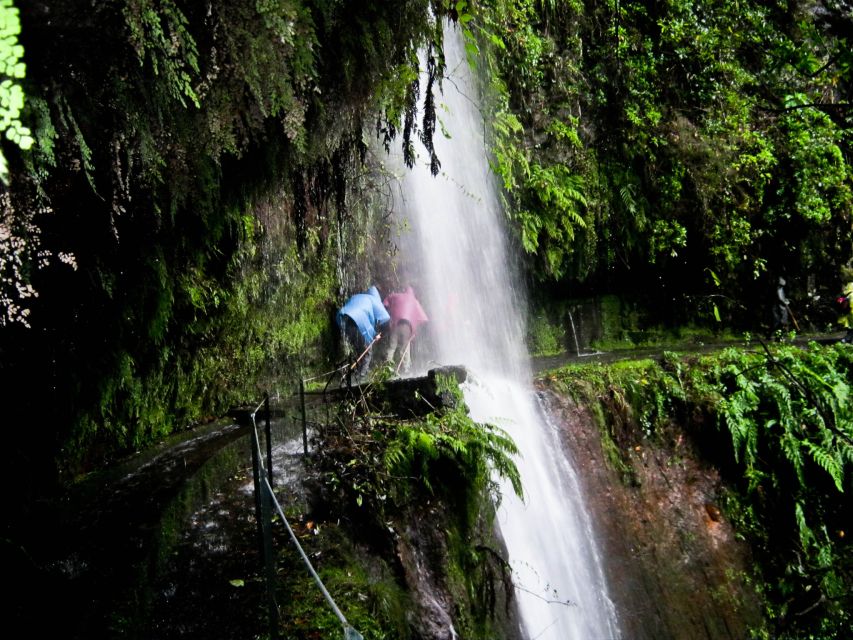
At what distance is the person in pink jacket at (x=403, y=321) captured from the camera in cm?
886

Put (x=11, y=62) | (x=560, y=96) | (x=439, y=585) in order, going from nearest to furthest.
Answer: (x=11, y=62) → (x=439, y=585) → (x=560, y=96)

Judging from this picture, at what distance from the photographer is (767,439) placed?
820 centimetres

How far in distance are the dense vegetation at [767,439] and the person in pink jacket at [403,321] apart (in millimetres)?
2126

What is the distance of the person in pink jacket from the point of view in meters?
8.86

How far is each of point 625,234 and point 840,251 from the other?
491 centimetres

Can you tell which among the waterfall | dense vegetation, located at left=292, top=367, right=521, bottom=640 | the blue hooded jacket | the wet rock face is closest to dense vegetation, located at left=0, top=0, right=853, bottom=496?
the waterfall

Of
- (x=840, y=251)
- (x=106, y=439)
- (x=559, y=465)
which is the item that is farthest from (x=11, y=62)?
(x=840, y=251)

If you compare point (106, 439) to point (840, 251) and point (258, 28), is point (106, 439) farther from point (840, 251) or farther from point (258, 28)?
point (840, 251)

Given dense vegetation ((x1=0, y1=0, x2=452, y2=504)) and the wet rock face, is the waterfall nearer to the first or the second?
the wet rock face

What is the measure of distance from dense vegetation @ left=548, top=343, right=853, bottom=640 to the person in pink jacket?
2.13 metres

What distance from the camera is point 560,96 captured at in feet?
36.7

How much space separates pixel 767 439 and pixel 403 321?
16.6ft

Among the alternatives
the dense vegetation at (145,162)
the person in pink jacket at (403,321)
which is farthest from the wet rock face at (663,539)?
the dense vegetation at (145,162)

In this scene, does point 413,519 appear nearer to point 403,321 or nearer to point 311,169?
point 311,169
